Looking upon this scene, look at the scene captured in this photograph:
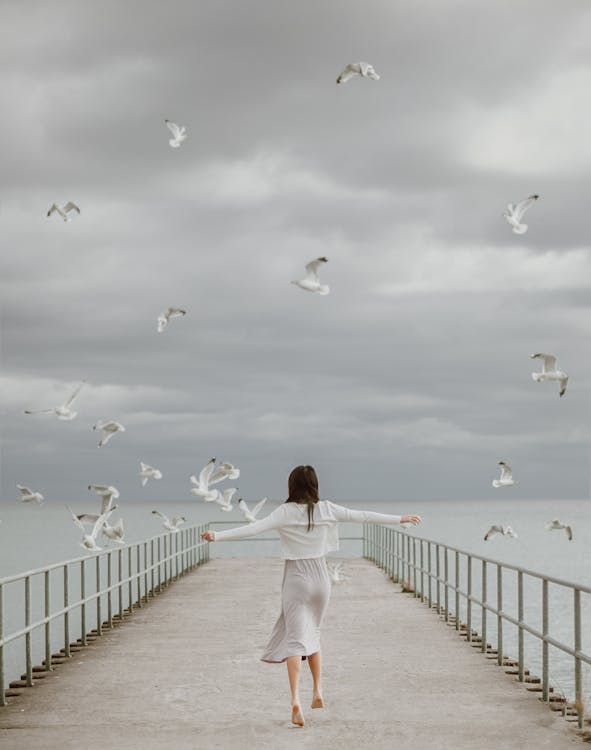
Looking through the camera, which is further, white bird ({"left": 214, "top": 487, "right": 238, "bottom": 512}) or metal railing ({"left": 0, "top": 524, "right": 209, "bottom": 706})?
white bird ({"left": 214, "top": 487, "right": 238, "bottom": 512})

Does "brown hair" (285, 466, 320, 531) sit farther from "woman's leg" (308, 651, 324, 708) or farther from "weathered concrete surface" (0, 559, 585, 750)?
"weathered concrete surface" (0, 559, 585, 750)

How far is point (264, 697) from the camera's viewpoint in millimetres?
10281

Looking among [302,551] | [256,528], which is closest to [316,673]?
[302,551]

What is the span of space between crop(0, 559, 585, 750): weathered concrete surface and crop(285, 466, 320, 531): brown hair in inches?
60.3

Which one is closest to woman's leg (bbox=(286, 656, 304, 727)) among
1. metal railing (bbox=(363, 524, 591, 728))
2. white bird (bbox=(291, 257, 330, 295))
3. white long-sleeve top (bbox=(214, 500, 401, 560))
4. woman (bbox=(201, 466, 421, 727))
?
woman (bbox=(201, 466, 421, 727))

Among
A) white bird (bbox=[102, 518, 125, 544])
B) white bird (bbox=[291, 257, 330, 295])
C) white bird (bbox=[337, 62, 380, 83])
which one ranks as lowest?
white bird (bbox=[102, 518, 125, 544])

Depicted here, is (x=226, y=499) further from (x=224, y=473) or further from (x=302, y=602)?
(x=302, y=602)

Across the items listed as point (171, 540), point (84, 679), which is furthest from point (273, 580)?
point (84, 679)

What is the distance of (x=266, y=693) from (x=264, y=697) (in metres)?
0.21

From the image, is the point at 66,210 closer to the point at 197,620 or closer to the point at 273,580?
the point at 197,620

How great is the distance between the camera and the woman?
866 centimetres

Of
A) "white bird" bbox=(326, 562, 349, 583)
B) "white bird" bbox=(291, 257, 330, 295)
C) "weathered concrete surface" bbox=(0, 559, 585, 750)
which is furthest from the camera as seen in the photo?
"white bird" bbox=(326, 562, 349, 583)

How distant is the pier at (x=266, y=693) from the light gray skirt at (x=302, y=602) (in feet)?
1.85

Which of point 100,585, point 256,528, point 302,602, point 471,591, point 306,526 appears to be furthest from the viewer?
point 100,585
